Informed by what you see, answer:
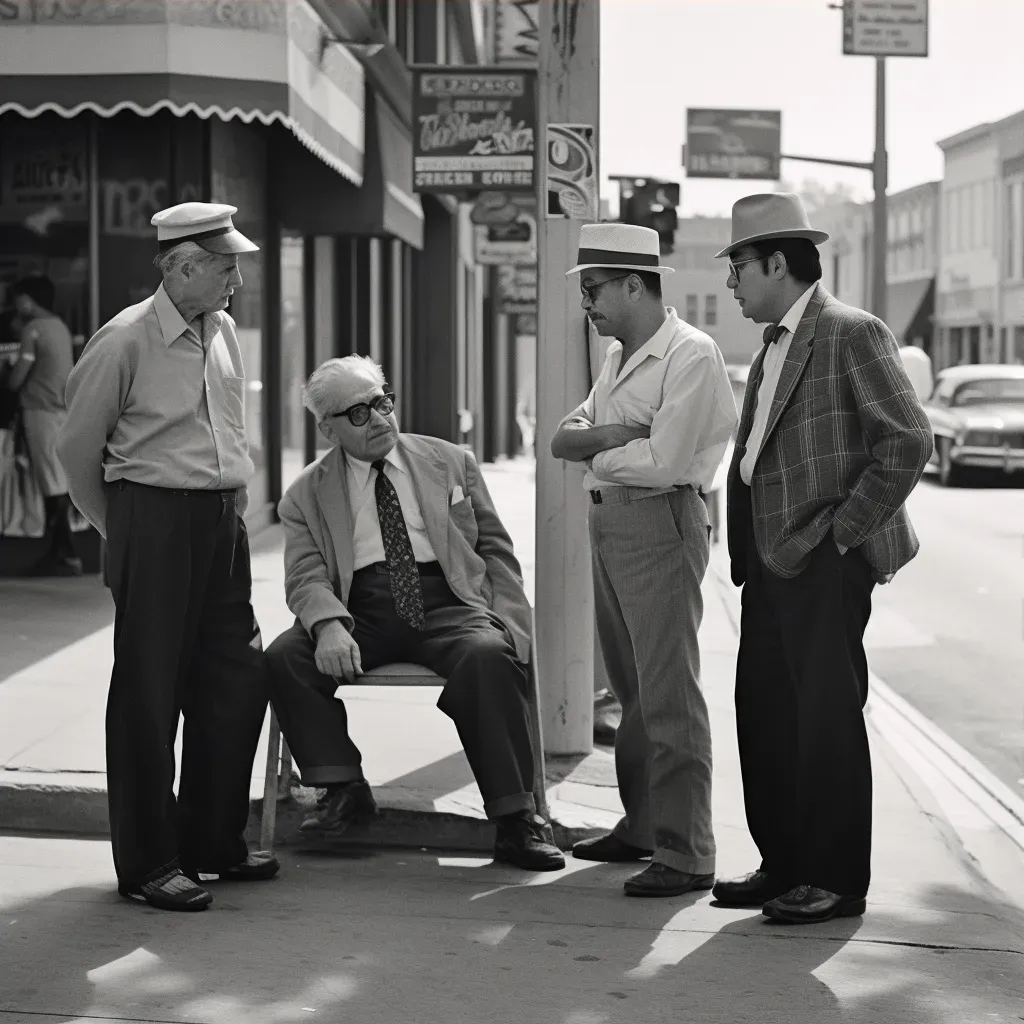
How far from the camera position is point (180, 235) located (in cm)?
488

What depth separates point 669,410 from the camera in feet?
16.3

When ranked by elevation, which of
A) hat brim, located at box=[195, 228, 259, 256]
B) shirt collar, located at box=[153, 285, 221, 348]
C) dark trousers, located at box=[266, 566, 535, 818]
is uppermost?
hat brim, located at box=[195, 228, 259, 256]

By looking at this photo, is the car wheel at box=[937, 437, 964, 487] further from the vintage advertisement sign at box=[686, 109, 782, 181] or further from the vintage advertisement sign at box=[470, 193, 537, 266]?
the vintage advertisement sign at box=[686, 109, 782, 181]

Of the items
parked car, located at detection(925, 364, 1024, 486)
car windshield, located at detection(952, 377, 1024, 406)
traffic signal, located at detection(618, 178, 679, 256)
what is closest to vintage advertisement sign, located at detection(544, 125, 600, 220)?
traffic signal, located at detection(618, 178, 679, 256)

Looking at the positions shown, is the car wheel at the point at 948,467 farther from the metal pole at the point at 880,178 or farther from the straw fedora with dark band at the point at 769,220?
the straw fedora with dark band at the point at 769,220

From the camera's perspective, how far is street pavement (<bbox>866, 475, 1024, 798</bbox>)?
817 cm

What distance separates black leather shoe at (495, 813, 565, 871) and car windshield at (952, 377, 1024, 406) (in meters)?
20.5

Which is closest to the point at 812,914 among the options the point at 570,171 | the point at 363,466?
the point at 363,466

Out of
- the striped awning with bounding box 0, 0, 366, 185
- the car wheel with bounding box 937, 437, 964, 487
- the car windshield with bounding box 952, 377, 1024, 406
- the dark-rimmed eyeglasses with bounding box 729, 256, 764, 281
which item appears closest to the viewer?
the dark-rimmed eyeglasses with bounding box 729, 256, 764, 281

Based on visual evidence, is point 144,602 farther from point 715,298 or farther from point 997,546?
point 715,298

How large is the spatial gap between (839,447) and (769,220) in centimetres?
64

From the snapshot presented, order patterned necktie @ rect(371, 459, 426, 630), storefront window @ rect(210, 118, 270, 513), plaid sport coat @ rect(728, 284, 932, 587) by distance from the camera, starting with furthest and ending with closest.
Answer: storefront window @ rect(210, 118, 270, 513) < patterned necktie @ rect(371, 459, 426, 630) < plaid sport coat @ rect(728, 284, 932, 587)

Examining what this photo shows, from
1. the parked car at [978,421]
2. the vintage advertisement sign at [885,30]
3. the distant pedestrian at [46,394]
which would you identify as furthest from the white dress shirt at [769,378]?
the vintage advertisement sign at [885,30]

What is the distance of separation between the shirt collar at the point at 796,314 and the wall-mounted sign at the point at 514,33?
1656 cm
